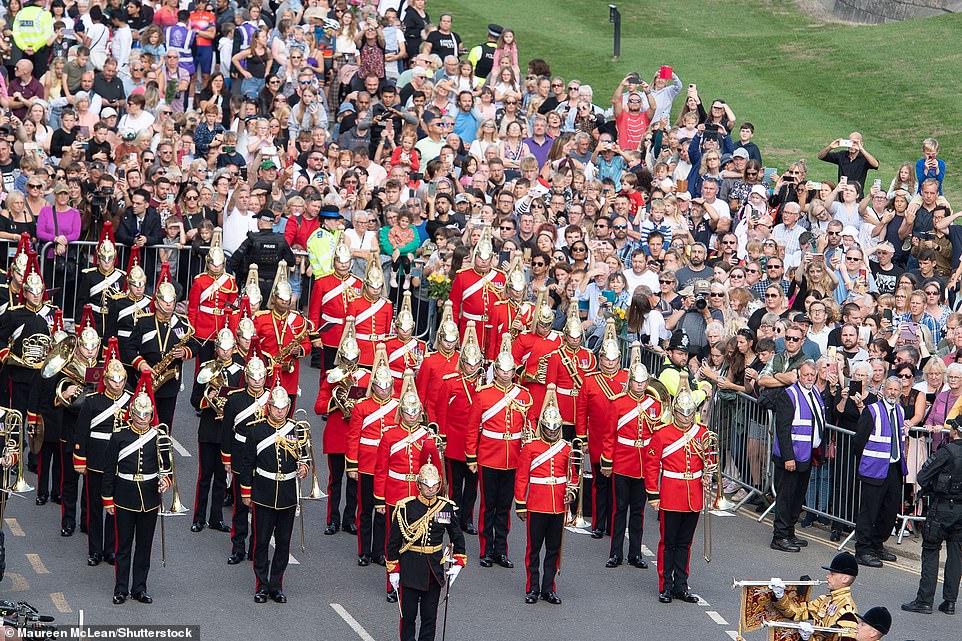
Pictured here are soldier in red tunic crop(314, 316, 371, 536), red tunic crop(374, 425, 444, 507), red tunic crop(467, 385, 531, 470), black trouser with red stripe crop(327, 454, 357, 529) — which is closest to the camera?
red tunic crop(374, 425, 444, 507)

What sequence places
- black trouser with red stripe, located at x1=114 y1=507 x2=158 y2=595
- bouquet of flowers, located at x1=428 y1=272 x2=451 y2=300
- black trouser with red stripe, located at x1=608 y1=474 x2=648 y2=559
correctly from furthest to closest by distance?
bouquet of flowers, located at x1=428 y1=272 x2=451 y2=300 < black trouser with red stripe, located at x1=608 y1=474 x2=648 y2=559 < black trouser with red stripe, located at x1=114 y1=507 x2=158 y2=595

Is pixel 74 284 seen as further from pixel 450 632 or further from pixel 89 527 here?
pixel 450 632

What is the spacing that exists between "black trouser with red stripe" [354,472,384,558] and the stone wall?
24.1 meters

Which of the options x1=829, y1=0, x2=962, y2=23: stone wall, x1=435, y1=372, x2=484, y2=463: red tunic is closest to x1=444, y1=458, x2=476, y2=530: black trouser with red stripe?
x1=435, y1=372, x2=484, y2=463: red tunic

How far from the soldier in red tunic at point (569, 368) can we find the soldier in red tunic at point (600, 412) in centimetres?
22

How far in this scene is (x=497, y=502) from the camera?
51.8 feet

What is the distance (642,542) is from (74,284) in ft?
26.4

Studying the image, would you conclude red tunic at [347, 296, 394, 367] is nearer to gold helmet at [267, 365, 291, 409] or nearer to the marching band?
the marching band

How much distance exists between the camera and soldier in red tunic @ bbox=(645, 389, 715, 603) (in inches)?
596

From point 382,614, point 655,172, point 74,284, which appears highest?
point 655,172

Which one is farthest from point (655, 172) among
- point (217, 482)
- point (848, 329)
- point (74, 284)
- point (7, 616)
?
point (7, 616)

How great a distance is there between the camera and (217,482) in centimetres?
1628

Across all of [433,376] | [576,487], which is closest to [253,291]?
[433,376]

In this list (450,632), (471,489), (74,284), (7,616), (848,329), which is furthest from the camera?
(74,284)
